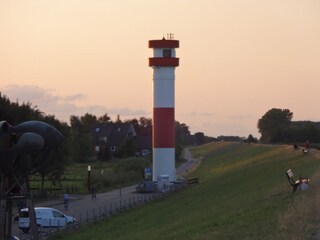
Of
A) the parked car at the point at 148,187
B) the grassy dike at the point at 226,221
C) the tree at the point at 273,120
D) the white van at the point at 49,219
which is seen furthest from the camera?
the tree at the point at 273,120

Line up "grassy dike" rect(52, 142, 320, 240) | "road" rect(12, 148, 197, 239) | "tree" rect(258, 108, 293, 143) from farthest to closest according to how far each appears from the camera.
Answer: "tree" rect(258, 108, 293, 143)
"road" rect(12, 148, 197, 239)
"grassy dike" rect(52, 142, 320, 240)

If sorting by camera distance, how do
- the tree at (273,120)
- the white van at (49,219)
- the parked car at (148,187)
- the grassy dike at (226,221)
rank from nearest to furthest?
1. the grassy dike at (226,221)
2. the white van at (49,219)
3. the parked car at (148,187)
4. the tree at (273,120)

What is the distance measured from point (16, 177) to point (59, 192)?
38738 mm

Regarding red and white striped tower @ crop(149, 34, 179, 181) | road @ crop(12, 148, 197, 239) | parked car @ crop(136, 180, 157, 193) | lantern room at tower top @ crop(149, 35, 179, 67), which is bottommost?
road @ crop(12, 148, 197, 239)

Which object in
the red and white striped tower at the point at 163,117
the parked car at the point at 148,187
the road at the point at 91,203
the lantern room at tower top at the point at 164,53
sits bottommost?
the road at the point at 91,203

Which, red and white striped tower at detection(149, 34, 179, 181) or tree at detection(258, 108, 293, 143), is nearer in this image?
red and white striped tower at detection(149, 34, 179, 181)

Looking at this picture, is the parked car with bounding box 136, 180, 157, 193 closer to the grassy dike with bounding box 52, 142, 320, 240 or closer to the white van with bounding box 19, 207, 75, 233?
the grassy dike with bounding box 52, 142, 320, 240

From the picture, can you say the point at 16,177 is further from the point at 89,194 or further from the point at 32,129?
the point at 89,194

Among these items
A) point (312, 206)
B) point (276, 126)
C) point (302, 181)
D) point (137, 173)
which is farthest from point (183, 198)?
point (276, 126)

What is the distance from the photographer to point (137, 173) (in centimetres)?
9244

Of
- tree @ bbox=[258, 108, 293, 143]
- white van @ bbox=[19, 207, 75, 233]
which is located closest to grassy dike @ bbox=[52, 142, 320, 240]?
white van @ bbox=[19, 207, 75, 233]

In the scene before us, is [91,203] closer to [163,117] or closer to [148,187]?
[148,187]

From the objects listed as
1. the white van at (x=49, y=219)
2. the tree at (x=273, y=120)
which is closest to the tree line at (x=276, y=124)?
the tree at (x=273, y=120)

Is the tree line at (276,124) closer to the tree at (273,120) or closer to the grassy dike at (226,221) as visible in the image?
the tree at (273,120)
